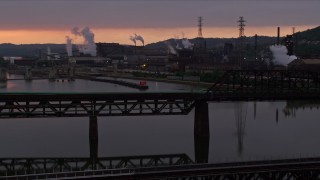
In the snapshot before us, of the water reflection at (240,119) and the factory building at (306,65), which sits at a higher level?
the factory building at (306,65)

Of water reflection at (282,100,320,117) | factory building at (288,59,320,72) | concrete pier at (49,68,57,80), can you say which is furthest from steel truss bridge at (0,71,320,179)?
concrete pier at (49,68,57,80)

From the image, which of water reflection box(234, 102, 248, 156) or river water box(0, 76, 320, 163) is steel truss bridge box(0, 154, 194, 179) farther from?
water reflection box(234, 102, 248, 156)

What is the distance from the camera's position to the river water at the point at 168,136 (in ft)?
144

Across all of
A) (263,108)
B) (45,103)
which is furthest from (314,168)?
(263,108)

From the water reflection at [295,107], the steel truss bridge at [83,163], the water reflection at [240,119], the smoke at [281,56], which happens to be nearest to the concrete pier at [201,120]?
the water reflection at [240,119]

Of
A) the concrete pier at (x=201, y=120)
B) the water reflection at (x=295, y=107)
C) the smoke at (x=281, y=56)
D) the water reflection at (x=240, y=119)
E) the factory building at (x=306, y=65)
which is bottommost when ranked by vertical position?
the water reflection at (x=295, y=107)

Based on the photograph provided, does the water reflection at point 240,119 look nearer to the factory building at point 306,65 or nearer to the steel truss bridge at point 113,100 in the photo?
the steel truss bridge at point 113,100

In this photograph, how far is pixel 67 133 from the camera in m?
54.4

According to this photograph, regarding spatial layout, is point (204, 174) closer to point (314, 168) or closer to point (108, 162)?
point (314, 168)

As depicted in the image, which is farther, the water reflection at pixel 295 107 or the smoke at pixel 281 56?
the smoke at pixel 281 56

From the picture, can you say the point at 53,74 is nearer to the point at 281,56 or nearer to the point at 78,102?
the point at 281,56

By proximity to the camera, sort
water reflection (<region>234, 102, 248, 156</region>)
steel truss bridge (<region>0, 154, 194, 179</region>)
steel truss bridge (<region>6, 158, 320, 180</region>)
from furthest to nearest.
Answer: water reflection (<region>234, 102, 248, 156</region>)
steel truss bridge (<region>0, 154, 194, 179</region>)
steel truss bridge (<region>6, 158, 320, 180</region>)

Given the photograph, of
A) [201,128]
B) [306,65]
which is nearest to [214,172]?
[201,128]

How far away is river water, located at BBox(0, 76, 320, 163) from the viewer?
44.0 meters
